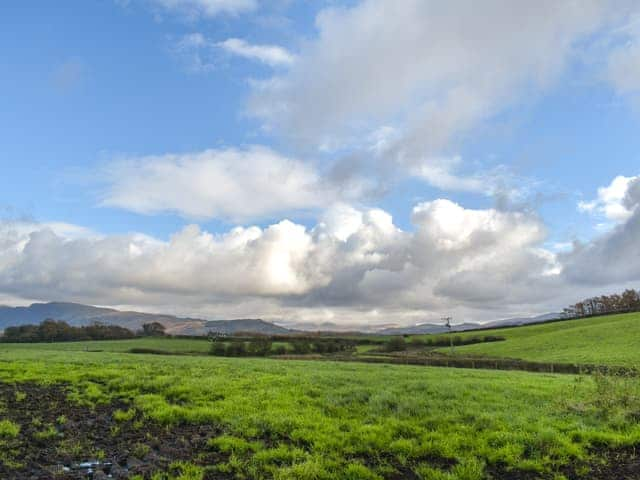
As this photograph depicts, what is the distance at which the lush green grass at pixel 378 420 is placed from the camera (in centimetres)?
1251

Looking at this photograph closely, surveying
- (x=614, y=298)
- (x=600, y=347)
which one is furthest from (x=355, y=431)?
(x=614, y=298)

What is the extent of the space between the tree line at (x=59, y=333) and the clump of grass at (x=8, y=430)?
461 ft

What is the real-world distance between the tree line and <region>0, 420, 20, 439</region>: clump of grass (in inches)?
5533

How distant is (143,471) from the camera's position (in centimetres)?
1177

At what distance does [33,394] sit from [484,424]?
19.8 meters

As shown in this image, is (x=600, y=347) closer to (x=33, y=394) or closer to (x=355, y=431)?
(x=355, y=431)

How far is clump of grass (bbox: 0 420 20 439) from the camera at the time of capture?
14203 mm

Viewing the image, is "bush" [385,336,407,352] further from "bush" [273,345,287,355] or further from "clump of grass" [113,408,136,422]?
"clump of grass" [113,408,136,422]

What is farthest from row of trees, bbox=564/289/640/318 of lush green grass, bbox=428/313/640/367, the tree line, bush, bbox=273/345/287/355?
the tree line

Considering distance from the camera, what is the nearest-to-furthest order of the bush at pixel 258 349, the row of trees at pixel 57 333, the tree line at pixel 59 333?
1. the bush at pixel 258 349
2. the row of trees at pixel 57 333
3. the tree line at pixel 59 333

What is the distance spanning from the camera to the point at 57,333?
458 ft

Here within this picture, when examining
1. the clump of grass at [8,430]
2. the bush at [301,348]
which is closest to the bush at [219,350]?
the bush at [301,348]

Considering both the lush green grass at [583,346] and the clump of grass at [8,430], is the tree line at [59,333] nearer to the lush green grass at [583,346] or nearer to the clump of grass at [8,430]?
the lush green grass at [583,346]

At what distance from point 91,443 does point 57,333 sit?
14840 cm
